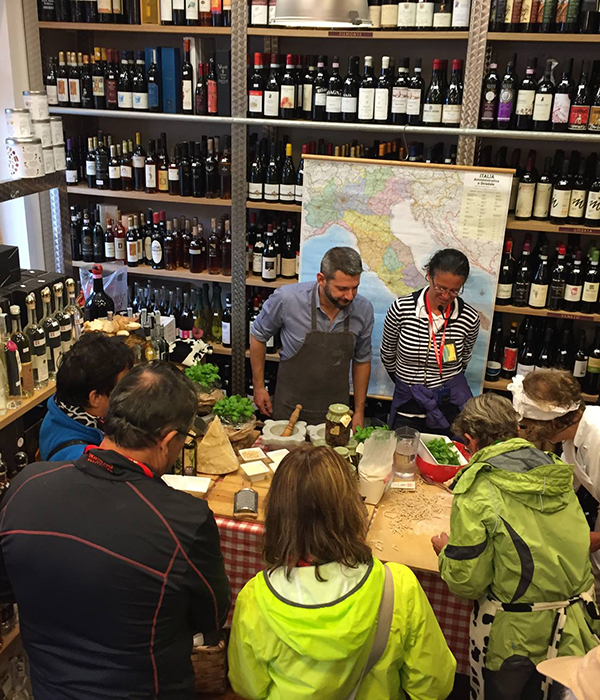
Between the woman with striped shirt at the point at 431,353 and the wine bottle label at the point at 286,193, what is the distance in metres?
1.18

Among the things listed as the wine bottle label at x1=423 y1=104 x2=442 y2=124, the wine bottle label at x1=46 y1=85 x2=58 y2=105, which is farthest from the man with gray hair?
the wine bottle label at x1=46 y1=85 x2=58 y2=105

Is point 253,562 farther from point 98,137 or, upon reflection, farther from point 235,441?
point 98,137

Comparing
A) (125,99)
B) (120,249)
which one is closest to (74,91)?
(125,99)

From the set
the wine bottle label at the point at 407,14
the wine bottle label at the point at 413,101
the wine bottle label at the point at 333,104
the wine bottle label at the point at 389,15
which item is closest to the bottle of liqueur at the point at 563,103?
the wine bottle label at the point at 413,101

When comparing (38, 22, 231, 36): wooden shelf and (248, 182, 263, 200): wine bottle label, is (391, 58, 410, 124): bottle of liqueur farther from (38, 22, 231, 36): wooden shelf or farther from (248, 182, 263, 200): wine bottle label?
(38, 22, 231, 36): wooden shelf

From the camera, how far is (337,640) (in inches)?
66.6

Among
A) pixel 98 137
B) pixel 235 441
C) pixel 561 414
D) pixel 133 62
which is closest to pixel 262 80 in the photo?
pixel 133 62

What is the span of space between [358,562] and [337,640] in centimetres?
19

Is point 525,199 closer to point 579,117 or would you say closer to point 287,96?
point 579,117

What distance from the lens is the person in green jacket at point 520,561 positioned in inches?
83.9

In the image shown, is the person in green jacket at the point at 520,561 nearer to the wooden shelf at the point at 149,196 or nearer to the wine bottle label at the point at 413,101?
the wine bottle label at the point at 413,101

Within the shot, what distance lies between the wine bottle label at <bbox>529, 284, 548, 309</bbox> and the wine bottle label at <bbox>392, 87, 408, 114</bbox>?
1315 millimetres

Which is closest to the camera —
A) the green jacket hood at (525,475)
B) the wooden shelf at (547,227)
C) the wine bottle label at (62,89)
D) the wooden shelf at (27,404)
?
the green jacket hood at (525,475)

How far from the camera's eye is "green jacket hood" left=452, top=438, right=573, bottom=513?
212cm
